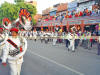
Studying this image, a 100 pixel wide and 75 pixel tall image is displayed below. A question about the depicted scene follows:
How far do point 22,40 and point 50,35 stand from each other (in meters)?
13.6

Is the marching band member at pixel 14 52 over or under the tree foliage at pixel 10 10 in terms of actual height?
under

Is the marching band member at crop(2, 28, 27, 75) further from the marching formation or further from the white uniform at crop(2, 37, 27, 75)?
the marching formation

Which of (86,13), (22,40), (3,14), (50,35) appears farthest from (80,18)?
(3,14)

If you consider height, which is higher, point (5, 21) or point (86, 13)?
point (86, 13)

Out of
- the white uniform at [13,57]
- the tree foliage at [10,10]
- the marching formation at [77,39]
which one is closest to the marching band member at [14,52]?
the white uniform at [13,57]

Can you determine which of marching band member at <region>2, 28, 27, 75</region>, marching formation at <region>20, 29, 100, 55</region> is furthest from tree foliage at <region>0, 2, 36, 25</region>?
marching band member at <region>2, 28, 27, 75</region>

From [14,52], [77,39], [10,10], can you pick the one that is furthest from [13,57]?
[10,10]

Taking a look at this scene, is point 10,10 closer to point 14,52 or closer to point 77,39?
point 77,39

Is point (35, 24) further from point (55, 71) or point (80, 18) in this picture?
point (55, 71)

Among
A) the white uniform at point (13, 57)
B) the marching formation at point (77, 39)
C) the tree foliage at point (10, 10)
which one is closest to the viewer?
the white uniform at point (13, 57)

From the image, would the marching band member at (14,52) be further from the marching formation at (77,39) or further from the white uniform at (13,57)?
the marching formation at (77,39)

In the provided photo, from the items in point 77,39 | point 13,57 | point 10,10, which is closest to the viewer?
point 13,57

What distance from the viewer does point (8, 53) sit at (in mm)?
3674

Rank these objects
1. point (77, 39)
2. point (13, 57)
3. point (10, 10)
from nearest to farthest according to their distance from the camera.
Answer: point (13, 57)
point (77, 39)
point (10, 10)
